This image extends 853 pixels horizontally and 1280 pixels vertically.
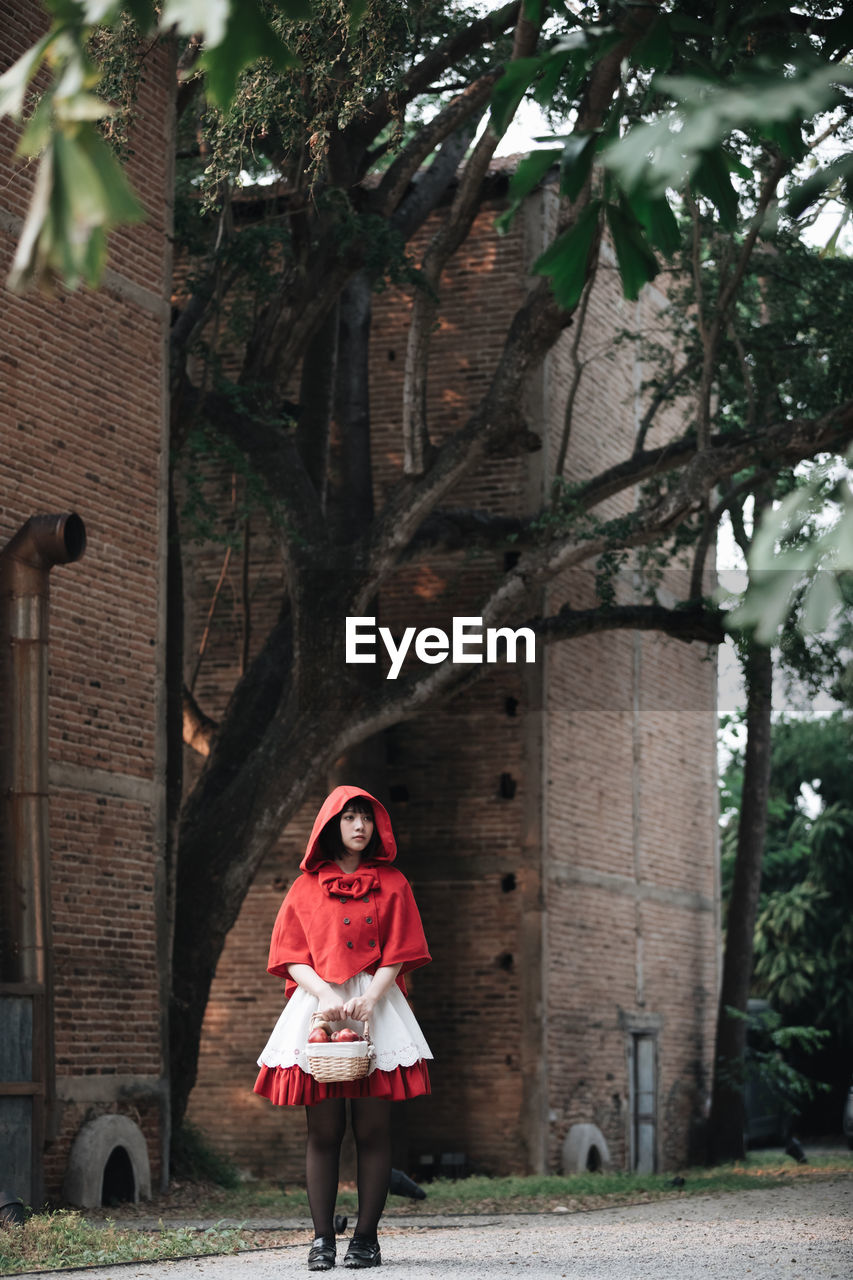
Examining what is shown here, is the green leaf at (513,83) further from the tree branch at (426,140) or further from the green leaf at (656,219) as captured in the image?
the tree branch at (426,140)

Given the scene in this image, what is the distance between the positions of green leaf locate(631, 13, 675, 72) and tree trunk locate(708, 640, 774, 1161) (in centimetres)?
1606

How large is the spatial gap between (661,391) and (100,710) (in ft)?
22.4

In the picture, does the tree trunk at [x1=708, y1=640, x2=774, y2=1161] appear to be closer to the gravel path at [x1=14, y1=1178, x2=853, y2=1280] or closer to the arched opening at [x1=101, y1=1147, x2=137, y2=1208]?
the gravel path at [x1=14, y1=1178, x2=853, y2=1280]

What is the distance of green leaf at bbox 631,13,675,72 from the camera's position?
172 inches

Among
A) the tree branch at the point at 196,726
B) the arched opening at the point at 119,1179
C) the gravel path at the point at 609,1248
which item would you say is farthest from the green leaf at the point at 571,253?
the tree branch at the point at 196,726

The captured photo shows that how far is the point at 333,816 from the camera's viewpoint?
22.4 ft

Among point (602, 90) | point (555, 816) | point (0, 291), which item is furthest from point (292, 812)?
point (602, 90)

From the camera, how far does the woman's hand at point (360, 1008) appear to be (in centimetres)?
654

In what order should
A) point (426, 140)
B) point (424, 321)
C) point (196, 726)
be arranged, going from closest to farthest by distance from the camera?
point (424, 321), point (426, 140), point (196, 726)

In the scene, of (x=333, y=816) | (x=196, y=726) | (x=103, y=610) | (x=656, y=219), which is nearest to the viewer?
(x=656, y=219)

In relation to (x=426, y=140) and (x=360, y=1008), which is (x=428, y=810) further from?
(x=360, y=1008)

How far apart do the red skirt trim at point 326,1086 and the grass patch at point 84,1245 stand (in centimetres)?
134

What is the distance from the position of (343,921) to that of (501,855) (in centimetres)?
1105

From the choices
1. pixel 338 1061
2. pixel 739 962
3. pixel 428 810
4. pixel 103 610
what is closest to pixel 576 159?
pixel 338 1061
